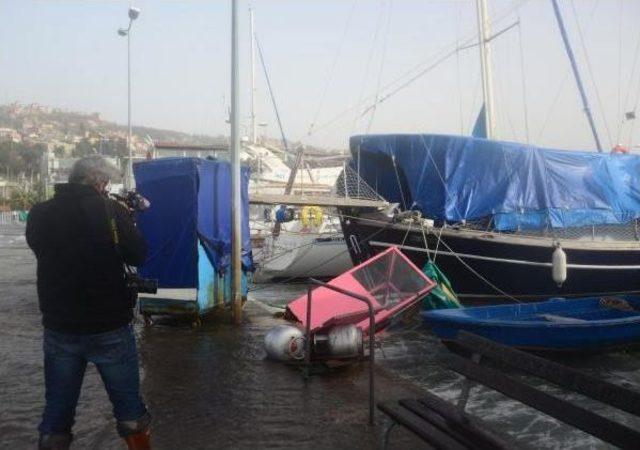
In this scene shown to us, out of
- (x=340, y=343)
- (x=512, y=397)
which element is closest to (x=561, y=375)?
(x=512, y=397)

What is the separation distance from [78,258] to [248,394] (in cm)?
279

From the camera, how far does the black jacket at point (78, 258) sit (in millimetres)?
3258

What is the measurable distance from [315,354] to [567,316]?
14.6 ft

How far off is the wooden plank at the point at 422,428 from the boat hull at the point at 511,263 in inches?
308

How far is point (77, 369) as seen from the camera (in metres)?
3.38

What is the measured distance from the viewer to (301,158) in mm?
12516

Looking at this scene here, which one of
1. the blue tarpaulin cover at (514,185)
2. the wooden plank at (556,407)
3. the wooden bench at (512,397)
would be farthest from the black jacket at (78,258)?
the blue tarpaulin cover at (514,185)

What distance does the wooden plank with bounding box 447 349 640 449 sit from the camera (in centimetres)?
276

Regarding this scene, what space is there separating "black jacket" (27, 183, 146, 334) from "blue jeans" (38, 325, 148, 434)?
0.08 m

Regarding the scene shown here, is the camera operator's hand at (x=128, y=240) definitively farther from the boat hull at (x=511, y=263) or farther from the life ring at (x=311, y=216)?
the life ring at (x=311, y=216)

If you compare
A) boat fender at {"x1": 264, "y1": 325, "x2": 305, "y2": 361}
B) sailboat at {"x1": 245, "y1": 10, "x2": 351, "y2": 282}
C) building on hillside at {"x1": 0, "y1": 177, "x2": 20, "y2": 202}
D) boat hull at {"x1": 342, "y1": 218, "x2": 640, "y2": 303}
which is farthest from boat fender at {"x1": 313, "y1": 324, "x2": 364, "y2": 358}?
building on hillside at {"x1": 0, "y1": 177, "x2": 20, "y2": 202}

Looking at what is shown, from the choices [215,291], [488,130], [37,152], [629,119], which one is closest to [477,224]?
[488,130]

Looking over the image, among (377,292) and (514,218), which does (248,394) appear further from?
(514,218)

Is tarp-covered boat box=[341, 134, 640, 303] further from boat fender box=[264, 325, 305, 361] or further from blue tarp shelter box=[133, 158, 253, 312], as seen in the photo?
boat fender box=[264, 325, 305, 361]
